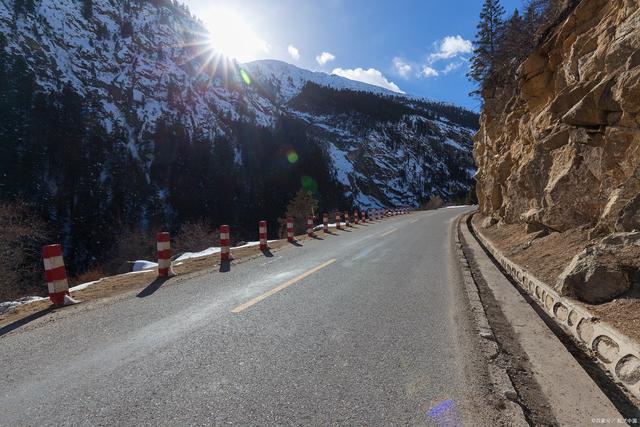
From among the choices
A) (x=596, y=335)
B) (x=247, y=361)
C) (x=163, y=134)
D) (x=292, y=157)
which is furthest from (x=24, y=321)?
(x=163, y=134)

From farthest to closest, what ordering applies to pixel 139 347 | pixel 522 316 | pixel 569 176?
pixel 569 176, pixel 522 316, pixel 139 347

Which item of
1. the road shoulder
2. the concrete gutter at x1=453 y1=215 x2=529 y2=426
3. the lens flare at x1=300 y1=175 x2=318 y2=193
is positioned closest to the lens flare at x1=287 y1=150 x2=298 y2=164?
the lens flare at x1=300 y1=175 x2=318 y2=193

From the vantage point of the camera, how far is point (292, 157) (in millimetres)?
116500

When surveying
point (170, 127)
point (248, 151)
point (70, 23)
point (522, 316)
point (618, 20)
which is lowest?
point (522, 316)

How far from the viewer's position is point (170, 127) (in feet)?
383

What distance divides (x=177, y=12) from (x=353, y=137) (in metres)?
99.7

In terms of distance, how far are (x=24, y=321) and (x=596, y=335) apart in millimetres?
6627

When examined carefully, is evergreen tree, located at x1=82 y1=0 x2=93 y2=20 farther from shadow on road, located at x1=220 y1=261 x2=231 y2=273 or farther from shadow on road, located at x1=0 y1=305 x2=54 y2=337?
shadow on road, located at x1=0 y1=305 x2=54 y2=337

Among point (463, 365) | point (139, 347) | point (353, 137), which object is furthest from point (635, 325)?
point (353, 137)

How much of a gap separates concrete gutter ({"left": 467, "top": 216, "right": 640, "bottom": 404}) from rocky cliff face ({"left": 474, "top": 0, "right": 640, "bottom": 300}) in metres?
1.43

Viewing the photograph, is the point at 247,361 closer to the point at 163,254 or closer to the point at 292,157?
the point at 163,254

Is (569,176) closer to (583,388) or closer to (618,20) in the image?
(618,20)

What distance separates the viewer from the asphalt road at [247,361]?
2.43 m

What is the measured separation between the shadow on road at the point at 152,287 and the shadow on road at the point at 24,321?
122 centimetres
